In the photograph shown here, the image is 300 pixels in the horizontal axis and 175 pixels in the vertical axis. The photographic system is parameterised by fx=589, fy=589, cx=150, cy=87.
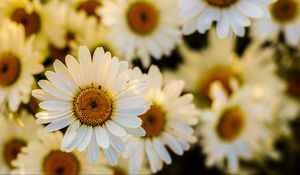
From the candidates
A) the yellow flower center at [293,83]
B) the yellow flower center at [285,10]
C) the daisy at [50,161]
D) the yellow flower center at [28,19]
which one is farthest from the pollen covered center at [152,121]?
the yellow flower center at [293,83]

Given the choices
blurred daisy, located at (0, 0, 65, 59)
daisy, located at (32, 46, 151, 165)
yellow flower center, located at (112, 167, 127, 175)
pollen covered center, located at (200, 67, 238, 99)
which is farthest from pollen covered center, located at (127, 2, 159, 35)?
daisy, located at (32, 46, 151, 165)

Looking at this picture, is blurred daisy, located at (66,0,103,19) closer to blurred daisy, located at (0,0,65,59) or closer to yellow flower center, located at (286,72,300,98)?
blurred daisy, located at (0,0,65,59)

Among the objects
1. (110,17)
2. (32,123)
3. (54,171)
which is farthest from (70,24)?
(54,171)

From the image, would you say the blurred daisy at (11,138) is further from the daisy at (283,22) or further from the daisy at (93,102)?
the daisy at (283,22)

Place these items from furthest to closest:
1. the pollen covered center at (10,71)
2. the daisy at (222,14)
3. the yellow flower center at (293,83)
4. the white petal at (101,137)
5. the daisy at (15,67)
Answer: the yellow flower center at (293,83)
the pollen covered center at (10,71)
the daisy at (15,67)
the daisy at (222,14)
the white petal at (101,137)

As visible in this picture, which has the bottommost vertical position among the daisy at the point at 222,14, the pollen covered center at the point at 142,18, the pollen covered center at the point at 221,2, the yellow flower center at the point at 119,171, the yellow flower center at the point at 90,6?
the yellow flower center at the point at 119,171

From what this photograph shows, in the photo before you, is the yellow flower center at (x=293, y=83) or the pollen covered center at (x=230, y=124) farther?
the yellow flower center at (x=293, y=83)
